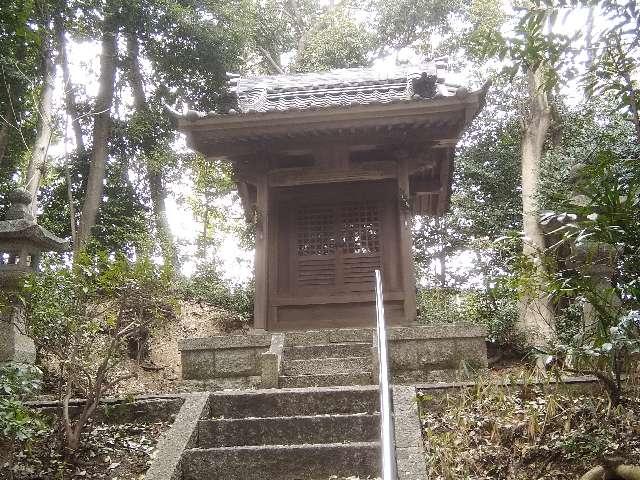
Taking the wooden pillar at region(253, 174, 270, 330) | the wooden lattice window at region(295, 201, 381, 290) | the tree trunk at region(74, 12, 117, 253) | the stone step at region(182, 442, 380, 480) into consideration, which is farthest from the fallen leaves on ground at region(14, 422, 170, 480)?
the tree trunk at region(74, 12, 117, 253)

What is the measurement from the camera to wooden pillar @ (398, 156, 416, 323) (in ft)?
26.1

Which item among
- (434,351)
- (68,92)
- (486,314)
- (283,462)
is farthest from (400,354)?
(68,92)

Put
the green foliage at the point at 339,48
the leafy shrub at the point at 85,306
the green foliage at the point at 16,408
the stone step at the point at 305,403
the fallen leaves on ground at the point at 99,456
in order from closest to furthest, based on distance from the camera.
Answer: the green foliage at the point at 16,408 < the fallen leaves on ground at the point at 99,456 < the leafy shrub at the point at 85,306 < the stone step at the point at 305,403 < the green foliage at the point at 339,48

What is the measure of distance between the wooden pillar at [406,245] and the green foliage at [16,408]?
483 cm

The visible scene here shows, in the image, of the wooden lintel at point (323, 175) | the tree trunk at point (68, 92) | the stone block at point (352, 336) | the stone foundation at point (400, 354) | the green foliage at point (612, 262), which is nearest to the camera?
the green foliage at point (612, 262)

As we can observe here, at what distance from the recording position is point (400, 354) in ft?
21.9

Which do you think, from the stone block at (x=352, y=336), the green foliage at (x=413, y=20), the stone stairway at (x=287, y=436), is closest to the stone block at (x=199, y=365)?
the stone block at (x=352, y=336)

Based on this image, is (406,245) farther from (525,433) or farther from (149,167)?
(149,167)

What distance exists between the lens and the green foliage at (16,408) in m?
3.84

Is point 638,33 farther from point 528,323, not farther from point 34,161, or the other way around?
point 34,161

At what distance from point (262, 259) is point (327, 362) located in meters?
2.10

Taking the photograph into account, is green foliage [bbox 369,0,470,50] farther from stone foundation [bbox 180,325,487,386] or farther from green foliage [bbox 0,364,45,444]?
Answer: green foliage [bbox 0,364,45,444]

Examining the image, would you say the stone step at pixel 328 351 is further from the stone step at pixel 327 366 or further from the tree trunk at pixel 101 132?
the tree trunk at pixel 101 132

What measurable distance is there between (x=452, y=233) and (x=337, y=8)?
12424 mm
